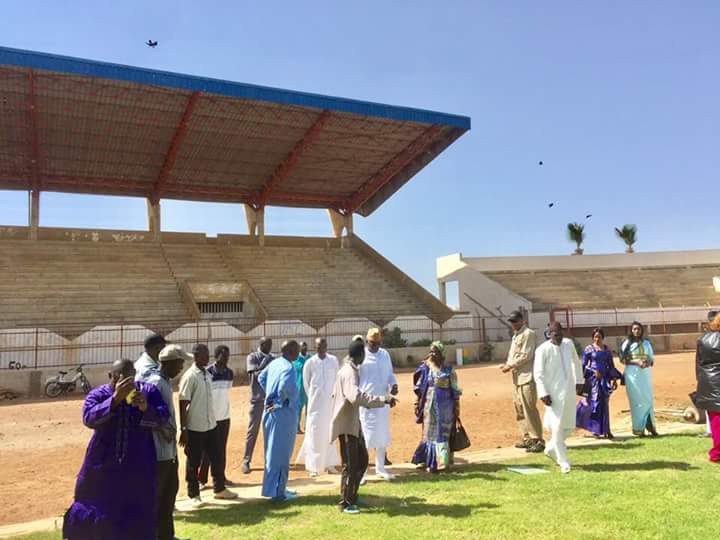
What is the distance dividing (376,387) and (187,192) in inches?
1030

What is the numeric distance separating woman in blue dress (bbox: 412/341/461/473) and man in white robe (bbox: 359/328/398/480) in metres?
0.46

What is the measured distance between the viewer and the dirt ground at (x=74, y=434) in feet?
21.2

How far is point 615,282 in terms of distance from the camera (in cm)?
3412

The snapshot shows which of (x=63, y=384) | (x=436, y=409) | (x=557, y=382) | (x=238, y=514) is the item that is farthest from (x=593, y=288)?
(x=238, y=514)

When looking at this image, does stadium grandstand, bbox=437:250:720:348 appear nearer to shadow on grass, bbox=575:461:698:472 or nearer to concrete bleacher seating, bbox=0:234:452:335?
concrete bleacher seating, bbox=0:234:452:335

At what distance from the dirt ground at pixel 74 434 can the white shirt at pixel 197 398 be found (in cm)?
147

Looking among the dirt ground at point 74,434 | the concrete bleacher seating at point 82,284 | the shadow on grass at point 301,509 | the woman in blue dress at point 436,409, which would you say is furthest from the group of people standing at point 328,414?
the concrete bleacher seating at point 82,284

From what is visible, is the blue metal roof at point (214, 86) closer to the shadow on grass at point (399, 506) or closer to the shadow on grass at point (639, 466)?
the shadow on grass at point (399, 506)

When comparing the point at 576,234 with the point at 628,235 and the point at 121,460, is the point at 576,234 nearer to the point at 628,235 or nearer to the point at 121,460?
the point at 628,235

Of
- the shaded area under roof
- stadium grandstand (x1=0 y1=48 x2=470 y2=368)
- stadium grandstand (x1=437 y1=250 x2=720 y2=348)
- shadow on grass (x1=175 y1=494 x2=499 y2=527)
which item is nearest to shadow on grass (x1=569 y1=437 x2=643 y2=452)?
shadow on grass (x1=175 y1=494 x2=499 y2=527)

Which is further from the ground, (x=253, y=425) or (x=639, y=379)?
(x=639, y=379)

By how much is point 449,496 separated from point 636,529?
1.73 metres

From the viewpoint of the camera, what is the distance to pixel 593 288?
33031 mm

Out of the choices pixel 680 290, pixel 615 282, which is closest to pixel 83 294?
pixel 615 282
